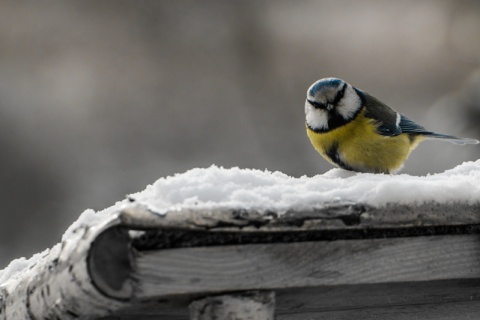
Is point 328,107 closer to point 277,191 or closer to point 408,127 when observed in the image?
point 408,127

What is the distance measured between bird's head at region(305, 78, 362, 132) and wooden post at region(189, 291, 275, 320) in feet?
4.31

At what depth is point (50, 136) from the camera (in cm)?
646

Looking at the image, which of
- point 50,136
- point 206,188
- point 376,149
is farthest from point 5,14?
point 206,188

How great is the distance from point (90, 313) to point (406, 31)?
5.99 metres

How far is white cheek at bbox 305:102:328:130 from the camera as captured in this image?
2381 millimetres

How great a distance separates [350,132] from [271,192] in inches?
49.9

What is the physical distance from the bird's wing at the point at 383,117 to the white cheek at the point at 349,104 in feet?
0.13

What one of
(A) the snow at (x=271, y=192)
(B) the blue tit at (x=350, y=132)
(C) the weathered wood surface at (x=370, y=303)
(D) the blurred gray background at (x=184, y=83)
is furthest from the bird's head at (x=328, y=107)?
(D) the blurred gray background at (x=184, y=83)

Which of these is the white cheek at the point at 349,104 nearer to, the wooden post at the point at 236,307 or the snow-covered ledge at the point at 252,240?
the snow-covered ledge at the point at 252,240

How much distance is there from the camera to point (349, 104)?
2.47m

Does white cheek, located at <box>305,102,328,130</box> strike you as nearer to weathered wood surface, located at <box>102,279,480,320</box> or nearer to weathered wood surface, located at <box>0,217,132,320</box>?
weathered wood surface, located at <box>102,279,480,320</box>

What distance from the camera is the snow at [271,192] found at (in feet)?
3.59

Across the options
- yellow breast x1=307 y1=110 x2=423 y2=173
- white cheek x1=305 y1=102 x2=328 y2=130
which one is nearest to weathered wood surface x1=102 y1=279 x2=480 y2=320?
yellow breast x1=307 y1=110 x2=423 y2=173

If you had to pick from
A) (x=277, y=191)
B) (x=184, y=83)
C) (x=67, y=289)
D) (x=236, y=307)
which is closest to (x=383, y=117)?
(x=277, y=191)
